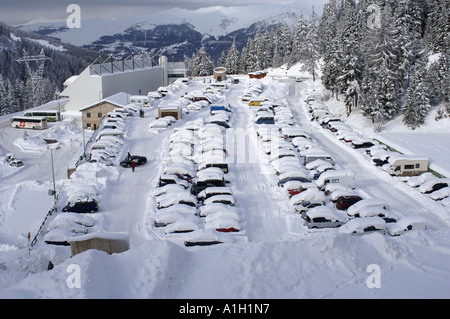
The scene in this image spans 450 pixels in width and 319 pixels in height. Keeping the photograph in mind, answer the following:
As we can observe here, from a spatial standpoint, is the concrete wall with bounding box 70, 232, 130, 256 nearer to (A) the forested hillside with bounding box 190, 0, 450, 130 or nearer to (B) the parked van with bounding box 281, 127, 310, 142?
(B) the parked van with bounding box 281, 127, 310, 142

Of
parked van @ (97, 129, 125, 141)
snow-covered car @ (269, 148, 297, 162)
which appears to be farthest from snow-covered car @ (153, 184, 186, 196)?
parked van @ (97, 129, 125, 141)

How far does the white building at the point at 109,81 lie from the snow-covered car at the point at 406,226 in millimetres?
31922

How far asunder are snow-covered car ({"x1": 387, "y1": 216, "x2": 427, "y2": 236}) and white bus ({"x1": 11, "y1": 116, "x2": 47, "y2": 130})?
31961mm

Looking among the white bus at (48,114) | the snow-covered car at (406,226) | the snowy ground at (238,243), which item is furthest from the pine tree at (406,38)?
the white bus at (48,114)

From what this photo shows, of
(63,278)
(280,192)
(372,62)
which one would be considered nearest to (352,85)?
(372,62)

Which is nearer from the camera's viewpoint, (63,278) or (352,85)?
(63,278)

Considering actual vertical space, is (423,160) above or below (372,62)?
below

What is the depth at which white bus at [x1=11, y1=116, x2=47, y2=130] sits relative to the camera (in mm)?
37219

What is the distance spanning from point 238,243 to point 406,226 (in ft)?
19.4

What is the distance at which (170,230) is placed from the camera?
1403 cm

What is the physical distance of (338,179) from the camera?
18.1m

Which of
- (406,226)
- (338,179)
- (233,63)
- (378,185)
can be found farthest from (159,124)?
(233,63)
